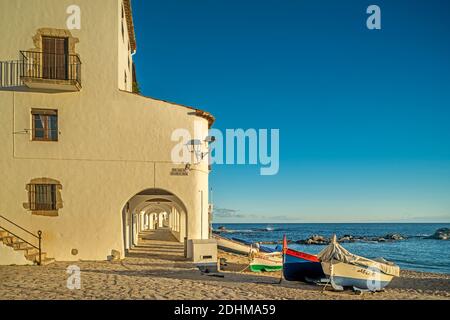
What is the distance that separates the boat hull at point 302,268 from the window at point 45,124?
11.7 metres

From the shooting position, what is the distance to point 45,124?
1731 centimetres

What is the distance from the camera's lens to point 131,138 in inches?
707

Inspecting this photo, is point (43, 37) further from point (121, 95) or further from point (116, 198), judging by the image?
point (116, 198)

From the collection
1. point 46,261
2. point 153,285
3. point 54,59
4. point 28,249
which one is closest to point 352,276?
point 153,285

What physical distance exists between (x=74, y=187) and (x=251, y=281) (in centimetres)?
904

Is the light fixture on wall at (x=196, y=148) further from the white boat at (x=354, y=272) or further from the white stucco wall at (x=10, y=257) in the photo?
the white stucco wall at (x=10, y=257)

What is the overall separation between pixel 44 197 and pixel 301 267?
11.7m

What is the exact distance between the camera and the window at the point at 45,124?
678 inches

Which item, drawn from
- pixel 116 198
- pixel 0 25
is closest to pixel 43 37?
pixel 0 25

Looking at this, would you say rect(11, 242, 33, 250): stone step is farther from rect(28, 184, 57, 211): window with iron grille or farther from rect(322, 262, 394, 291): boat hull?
rect(322, 262, 394, 291): boat hull

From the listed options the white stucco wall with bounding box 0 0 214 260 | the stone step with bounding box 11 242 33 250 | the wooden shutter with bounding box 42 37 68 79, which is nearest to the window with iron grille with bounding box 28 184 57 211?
the white stucco wall with bounding box 0 0 214 260

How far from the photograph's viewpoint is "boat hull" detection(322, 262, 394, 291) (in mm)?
14156
